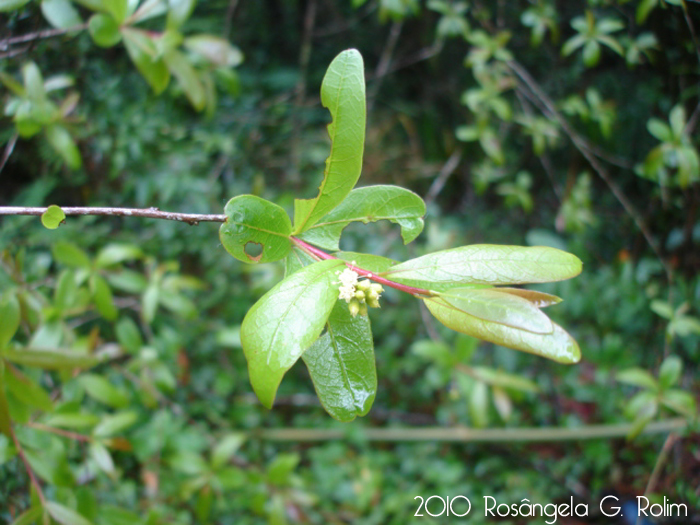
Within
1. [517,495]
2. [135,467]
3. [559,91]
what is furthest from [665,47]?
[135,467]

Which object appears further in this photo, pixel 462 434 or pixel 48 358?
pixel 462 434

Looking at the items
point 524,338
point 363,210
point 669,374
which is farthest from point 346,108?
point 669,374

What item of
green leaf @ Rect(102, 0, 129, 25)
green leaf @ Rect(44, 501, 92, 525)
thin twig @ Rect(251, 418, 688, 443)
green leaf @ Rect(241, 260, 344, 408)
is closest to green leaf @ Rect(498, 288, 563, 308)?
green leaf @ Rect(241, 260, 344, 408)

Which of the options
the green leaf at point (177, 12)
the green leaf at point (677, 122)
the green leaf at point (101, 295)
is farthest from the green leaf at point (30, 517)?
the green leaf at point (677, 122)

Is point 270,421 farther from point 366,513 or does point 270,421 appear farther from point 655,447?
point 655,447

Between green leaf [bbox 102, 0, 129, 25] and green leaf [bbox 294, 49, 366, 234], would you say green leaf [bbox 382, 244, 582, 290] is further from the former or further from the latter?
green leaf [bbox 102, 0, 129, 25]

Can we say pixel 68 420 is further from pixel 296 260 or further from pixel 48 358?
pixel 296 260
